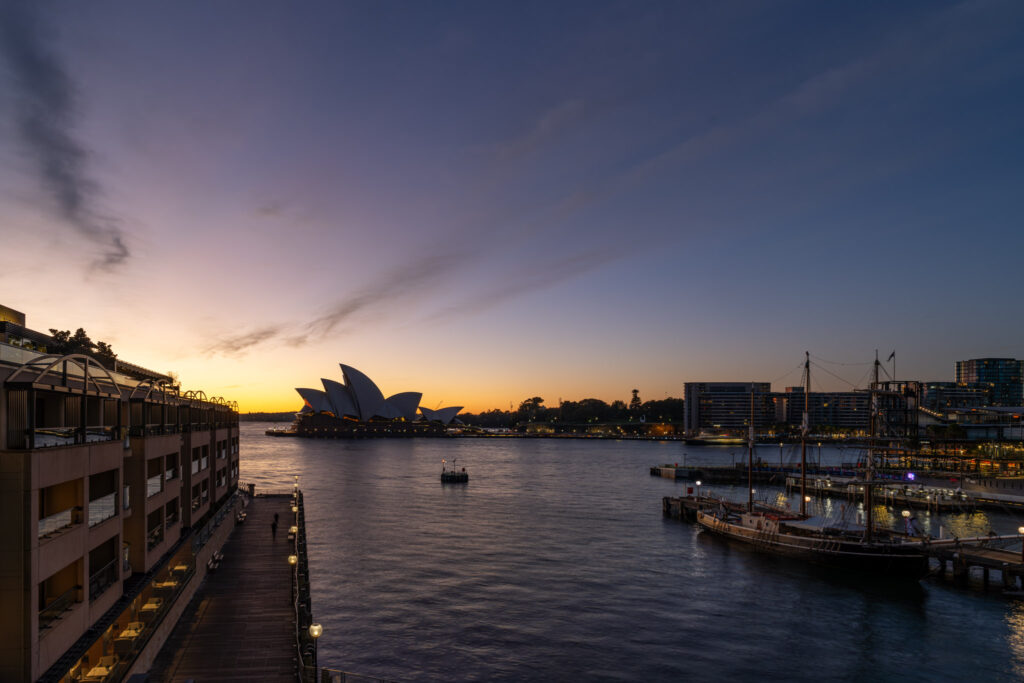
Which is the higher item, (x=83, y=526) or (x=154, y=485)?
(x=83, y=526)

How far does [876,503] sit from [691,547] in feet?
120

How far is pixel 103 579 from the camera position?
1464 centimetres

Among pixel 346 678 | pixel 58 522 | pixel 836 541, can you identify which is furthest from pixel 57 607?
pixel 836 541

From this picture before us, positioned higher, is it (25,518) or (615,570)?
(25,518)

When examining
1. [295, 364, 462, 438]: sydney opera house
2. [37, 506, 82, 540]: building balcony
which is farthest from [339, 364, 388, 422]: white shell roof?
[37, 506, 82, 540]: building balcony

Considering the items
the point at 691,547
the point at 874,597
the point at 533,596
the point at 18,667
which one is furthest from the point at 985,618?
the point at 18,667

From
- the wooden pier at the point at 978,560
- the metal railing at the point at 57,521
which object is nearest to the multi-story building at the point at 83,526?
the metal railing at the point at 57,521

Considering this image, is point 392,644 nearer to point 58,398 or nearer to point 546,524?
point 58,398

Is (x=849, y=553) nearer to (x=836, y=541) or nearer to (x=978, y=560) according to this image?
(x=836, y=541)

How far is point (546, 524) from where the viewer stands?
159ft

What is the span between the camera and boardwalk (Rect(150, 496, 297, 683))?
15555 mm

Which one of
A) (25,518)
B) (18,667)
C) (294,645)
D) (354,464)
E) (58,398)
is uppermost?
(58,398)

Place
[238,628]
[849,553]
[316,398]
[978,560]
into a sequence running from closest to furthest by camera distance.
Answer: [238,628] → [978,560] → [849,553] → [316,398]

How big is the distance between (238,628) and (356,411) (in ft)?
540
